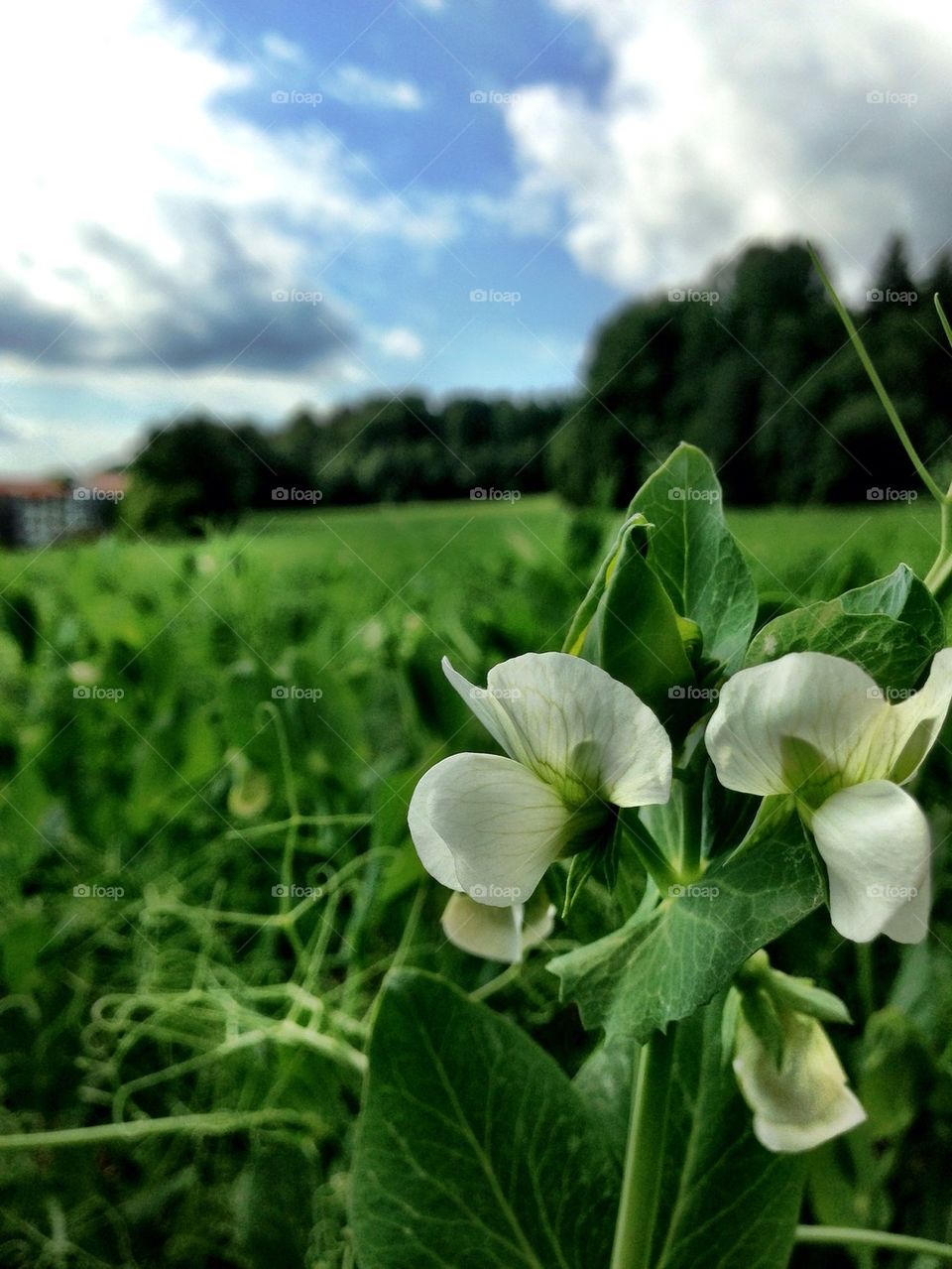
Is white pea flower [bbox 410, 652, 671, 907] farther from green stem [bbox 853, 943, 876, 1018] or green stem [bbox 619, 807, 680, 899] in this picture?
green stem [bbox 853, 943, 876, 1018]

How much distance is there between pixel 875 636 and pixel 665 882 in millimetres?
63

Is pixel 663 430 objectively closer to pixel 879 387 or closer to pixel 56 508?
pixel 56 508

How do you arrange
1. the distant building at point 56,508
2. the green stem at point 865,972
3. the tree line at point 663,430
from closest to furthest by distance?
the green stem at point 865,972 < the tree line at point 663,430 < the distant building at point 56,508

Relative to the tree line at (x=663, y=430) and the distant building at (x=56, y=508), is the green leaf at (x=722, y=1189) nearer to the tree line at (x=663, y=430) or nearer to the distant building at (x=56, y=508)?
the tree line at (x=663, y=430)

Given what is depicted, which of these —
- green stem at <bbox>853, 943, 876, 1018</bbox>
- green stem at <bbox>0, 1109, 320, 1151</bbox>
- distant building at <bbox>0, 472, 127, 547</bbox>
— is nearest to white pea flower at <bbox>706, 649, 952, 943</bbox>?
green stem at <bbox>853, 943, 876, 1018</bbox>

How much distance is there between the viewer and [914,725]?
0.18 meters

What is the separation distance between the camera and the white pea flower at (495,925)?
260 mm

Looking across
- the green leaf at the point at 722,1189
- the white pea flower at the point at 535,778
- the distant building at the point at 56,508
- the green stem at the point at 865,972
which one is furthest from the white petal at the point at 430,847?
the distant building at the point at 56,508

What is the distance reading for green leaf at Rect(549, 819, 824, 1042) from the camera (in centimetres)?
18

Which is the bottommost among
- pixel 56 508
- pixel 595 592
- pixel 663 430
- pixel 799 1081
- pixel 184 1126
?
pixel 184 1126

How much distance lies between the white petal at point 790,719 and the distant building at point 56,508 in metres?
0.61

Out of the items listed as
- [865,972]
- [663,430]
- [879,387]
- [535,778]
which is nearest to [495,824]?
[535,778]

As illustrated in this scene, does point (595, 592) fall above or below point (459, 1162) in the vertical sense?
above

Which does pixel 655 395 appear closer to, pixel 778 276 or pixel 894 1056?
pixel 778 276
